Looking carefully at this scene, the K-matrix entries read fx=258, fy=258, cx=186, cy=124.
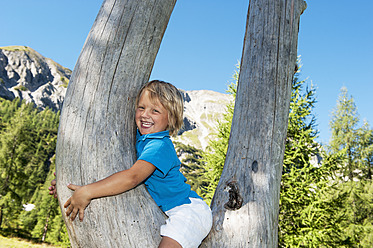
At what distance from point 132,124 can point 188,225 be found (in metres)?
0.66

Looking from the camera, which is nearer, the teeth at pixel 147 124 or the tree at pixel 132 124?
the tree at pixel 132 124

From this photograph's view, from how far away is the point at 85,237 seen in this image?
1.23m

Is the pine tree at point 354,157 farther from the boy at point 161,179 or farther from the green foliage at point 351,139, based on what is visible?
the boy at point 161,179

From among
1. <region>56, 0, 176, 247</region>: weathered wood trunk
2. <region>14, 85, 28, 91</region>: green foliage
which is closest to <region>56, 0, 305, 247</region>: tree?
<region>56, 0, 176, 247</region>: weathered wood trunk

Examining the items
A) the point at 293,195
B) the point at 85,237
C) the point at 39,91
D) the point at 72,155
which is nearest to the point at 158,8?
the point at 72,155

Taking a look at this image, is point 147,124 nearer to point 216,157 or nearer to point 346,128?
point 216,157

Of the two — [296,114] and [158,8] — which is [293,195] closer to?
[296,114]

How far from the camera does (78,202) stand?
124 cm

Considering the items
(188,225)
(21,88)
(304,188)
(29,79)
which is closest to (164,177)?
(188,225)

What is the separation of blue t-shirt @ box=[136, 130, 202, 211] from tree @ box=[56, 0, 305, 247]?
14cm

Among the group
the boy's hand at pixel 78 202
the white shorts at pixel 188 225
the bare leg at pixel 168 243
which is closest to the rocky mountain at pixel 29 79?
the boy's hand at pixel 78 202

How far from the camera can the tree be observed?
50.4 inches

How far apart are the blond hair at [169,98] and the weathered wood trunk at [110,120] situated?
0.25 feet

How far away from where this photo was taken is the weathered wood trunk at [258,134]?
1.39 meters
